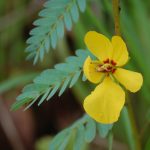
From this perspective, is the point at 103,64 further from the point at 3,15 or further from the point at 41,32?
the point at 3,15

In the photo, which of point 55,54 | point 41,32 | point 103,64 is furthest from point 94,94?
point 55,54

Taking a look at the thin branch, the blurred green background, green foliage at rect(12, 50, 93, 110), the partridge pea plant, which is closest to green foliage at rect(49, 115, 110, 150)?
the partridge pea plant

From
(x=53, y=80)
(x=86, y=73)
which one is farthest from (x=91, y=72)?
(x=53, y=80)

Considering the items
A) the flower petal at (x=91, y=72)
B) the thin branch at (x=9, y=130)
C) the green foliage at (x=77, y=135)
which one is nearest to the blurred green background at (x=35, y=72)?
the thin branch at (x=9, y=130)

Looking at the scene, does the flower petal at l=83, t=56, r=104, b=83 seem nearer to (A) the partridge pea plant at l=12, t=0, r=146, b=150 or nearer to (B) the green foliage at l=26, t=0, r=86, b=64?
(A) the partridge pea plant at l=12, t=0, r=146, b=150

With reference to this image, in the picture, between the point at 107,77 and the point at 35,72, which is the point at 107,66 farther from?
the point at 35,72
